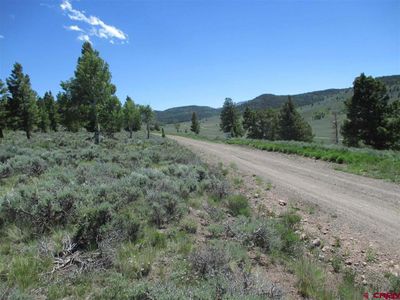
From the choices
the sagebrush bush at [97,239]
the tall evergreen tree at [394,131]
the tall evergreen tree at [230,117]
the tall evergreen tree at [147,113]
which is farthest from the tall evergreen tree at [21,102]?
the tall evergreen tree at [394,131]

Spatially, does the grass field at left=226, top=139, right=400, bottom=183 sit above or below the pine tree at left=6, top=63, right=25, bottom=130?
below

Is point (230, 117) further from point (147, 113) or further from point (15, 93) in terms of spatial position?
point (15, 93)

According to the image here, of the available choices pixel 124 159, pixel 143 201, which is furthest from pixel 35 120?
pixel 143 201

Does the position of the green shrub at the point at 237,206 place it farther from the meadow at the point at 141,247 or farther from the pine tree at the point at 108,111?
Answer: the pine tree at the point at 108,111

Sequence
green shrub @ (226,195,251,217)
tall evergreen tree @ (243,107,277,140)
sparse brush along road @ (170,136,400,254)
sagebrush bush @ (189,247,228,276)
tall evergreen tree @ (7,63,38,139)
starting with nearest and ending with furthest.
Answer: sagebrush bush @ (189,247,228,276)
sparse brush along road @ (170,136,400,254)
green shrub @ (226,195,251,217)
tall evergreen tree @ (7,63,38,139)
tall evergreen tree @ (243,107,277,140)

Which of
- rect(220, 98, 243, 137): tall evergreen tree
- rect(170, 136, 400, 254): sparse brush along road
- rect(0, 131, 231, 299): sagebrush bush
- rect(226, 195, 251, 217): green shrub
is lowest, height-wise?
rect(170, 136, 400, 254): sparse brush along road

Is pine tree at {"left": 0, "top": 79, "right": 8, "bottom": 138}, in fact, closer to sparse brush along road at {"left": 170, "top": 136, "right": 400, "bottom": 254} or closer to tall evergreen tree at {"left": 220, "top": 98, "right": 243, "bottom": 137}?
sparse brush along road at {"left": 170, "top": 136, "right": 400, "bottom": 254}

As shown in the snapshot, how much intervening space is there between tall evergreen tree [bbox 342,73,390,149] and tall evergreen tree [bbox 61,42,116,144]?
2645 cm

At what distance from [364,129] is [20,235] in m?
32.5

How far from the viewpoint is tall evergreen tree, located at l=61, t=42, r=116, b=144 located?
923 inches

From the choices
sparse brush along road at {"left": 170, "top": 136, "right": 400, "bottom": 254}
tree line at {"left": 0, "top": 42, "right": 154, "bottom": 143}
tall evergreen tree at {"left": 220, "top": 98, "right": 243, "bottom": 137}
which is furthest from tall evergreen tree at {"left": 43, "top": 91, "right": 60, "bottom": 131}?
sparse brush along road at {"left": 170, "top": 136, "right": 400, "bottom": 254}

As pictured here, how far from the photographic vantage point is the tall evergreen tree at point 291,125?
47.2 meters

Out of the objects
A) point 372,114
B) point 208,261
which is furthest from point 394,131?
point 208,261

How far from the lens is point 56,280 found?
3592 millimetres
